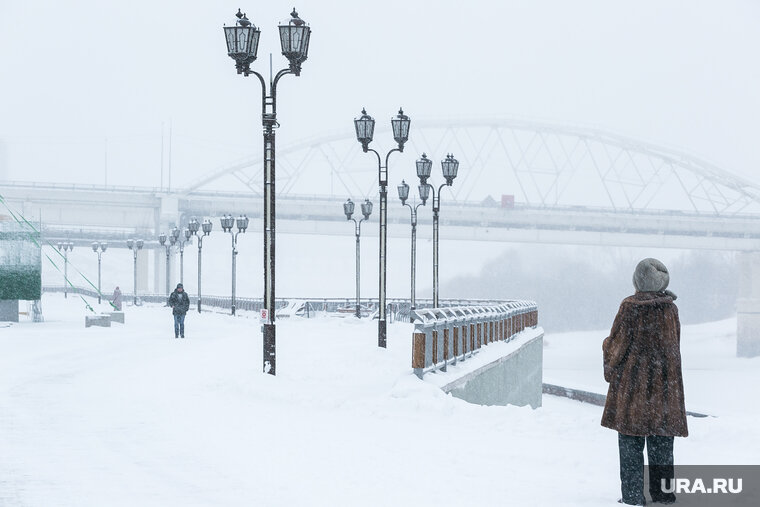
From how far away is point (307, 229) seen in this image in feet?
348

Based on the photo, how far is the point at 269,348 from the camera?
15.5 metres

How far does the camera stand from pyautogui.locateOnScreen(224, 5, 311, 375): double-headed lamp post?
1514cm

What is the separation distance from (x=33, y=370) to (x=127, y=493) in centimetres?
1028

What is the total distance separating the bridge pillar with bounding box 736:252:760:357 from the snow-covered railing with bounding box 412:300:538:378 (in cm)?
8260

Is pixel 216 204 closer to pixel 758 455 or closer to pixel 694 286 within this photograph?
pixel 694 286

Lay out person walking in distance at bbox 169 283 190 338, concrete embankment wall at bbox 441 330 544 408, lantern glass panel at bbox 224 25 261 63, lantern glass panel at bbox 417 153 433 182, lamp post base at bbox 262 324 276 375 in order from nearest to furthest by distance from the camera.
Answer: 1. lantern glass panel at bbox 224 25 261 63
2. lamp post base at bbox 262 324 276 375
3. concrete embankment wall at bbox 441 330 544 408
4. person walking in distance at bbox 169 283 190 338
5. lantern glass panel at bbox 417 153 433 182

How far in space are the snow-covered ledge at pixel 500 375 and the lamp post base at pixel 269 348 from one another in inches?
92.3

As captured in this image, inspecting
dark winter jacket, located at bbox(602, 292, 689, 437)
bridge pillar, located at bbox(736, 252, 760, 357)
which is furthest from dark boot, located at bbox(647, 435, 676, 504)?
bridge pillar, located at bbox(736, 252, 760, 357)

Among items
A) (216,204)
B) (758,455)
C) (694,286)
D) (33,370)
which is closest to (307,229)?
(216,204)

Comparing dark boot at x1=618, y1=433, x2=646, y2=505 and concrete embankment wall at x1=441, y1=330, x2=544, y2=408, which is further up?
dark boot at x1=618, y1=433, x2=646, y2=505

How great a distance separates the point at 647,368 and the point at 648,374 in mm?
40

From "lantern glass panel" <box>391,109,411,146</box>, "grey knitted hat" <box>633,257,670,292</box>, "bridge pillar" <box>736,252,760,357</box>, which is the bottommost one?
"bridge pillar" <box>736,252,760,357</box>

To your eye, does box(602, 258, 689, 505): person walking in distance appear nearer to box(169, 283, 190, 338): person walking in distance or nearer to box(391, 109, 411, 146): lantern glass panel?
box(391, 109, 411, 146): lantern glass panel

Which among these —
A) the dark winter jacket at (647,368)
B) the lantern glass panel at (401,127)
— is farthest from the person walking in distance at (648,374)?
the lantern glass panel at (401,127)
